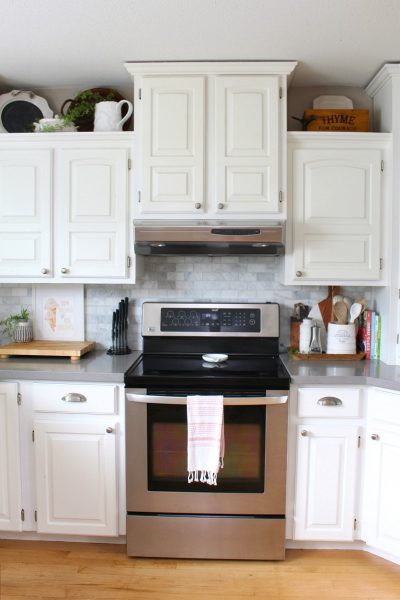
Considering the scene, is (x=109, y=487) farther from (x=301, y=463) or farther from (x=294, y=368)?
(x=294, y=368)

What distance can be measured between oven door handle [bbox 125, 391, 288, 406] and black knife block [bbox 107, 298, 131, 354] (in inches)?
20.8

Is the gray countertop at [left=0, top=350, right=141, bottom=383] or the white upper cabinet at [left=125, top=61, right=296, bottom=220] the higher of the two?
the white upper cabinet at [left=125, top=61, right=296, bottom=220]

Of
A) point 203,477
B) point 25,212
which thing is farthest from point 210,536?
Result: point 25,212

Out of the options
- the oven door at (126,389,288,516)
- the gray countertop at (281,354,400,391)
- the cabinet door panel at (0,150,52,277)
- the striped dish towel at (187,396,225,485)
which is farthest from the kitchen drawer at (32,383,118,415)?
the gray countertop at (281,354,400,391)

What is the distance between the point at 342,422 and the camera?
2053 mm

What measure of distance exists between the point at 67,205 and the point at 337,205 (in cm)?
141

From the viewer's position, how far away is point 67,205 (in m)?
2.33

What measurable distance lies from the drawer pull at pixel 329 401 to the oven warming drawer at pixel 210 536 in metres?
0.56

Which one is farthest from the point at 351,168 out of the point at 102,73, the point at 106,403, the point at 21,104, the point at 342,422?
the point at 21,104

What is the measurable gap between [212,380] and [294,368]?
447mm

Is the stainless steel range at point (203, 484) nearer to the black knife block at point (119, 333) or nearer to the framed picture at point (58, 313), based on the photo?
the black knife block at point (119, 333)

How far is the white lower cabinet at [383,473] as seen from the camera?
1983mm

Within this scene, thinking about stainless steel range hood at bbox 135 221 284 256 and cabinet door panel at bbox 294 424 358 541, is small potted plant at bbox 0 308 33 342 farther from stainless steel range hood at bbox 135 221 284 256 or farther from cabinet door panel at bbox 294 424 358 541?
cabinet door panel at bbox 294 424 358 541

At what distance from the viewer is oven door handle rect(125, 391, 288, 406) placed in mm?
1971
